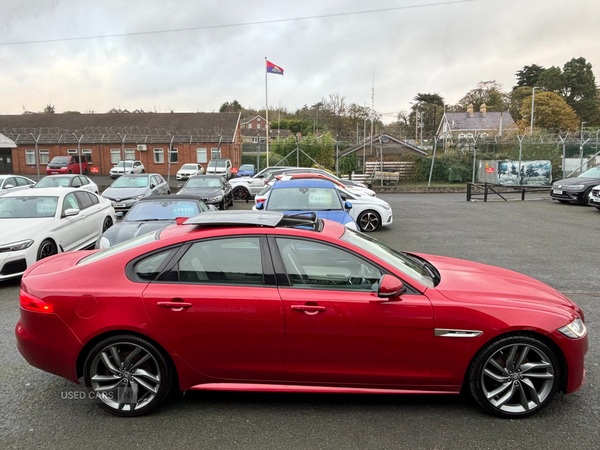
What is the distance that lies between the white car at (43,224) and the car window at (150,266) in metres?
4.76

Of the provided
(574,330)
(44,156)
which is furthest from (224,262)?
(44,156)

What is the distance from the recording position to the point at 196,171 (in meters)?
34.5

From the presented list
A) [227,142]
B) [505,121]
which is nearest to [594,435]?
[227,142]

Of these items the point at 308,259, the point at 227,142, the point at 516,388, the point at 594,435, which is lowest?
the point at 594,435

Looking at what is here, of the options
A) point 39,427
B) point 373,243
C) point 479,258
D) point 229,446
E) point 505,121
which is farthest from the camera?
point 505,121

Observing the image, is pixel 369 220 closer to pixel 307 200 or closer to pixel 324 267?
pixel 307 200

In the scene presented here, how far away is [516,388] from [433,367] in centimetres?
65

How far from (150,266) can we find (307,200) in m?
6.40

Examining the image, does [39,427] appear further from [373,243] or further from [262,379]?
[373,243]

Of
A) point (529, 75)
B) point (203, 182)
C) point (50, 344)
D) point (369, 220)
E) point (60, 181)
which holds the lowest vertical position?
point (369, 220)

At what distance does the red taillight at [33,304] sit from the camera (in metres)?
3.34

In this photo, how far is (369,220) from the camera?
12.3 meters

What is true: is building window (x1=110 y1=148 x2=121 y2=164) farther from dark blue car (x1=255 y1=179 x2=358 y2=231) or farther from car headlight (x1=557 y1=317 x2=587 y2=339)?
car headlight (x1=557 y1=317 x2=587 y2=339)

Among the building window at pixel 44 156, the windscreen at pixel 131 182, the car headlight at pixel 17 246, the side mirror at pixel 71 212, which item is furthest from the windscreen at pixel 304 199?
the building window at pixel 44 156
